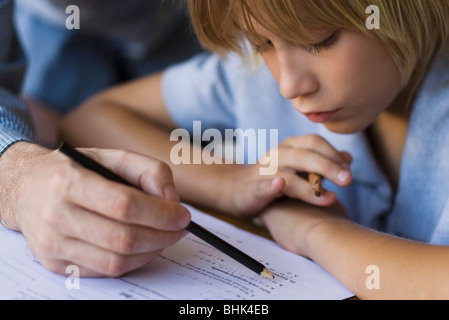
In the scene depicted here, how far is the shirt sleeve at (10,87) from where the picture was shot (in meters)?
0.67

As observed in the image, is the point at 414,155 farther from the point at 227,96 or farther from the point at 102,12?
the point at 102,12

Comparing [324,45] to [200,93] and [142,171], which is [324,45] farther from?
[200,93]

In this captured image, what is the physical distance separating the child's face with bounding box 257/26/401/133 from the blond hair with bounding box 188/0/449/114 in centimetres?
1

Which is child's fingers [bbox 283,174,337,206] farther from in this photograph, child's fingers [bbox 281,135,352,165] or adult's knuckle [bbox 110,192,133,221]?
adult's knuckle [bbox 110,192,133,221]

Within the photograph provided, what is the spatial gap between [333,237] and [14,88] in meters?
0.55

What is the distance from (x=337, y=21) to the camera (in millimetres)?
580

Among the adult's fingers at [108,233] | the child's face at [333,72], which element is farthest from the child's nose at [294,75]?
the adult's fingers at [108,233]

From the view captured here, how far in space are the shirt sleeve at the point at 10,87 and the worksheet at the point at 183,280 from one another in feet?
0.42

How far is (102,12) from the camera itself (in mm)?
1216

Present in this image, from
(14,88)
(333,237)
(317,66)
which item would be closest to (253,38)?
(317,66)

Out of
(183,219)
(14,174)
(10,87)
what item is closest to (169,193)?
(183,219)

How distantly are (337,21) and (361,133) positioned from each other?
0.75 feet

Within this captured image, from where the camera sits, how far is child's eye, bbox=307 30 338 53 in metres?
0.60

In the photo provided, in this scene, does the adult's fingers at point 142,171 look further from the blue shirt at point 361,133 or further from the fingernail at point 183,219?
the blue shirt at point 361,133
